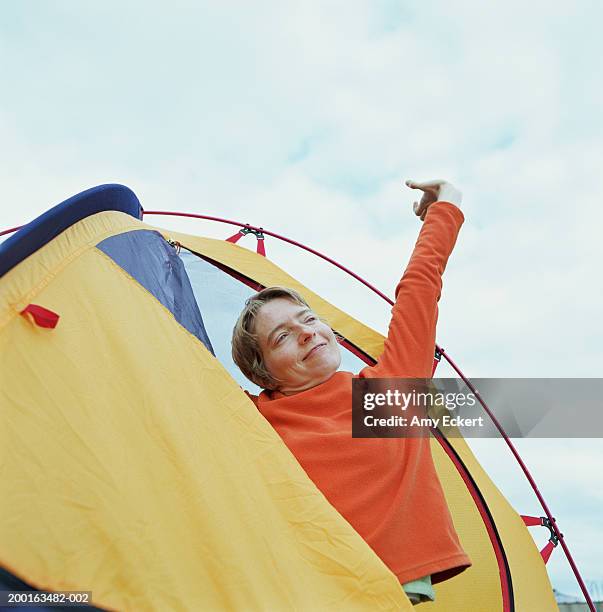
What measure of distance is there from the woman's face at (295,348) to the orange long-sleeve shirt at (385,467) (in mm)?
34

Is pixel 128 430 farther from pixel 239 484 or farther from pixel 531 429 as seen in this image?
pixel 531 429

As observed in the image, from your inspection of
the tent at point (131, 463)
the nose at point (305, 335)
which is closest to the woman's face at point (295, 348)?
the nose at point (305, 335)

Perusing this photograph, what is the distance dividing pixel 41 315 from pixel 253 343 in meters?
0.67

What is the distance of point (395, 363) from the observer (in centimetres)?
171

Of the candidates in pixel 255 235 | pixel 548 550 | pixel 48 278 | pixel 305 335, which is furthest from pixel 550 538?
pixel 48 278

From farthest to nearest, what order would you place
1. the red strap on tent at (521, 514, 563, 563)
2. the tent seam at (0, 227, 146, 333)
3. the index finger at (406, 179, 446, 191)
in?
the red strap on tent at (521, 514, 563, 563) < the index finger at (406, 179, 446, 191) < the tent seam at (0, 227, 146, 333)

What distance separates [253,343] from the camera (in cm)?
175

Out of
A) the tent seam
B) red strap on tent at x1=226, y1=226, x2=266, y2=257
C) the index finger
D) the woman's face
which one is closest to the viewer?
the tent seam

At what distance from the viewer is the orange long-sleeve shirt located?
141 cm

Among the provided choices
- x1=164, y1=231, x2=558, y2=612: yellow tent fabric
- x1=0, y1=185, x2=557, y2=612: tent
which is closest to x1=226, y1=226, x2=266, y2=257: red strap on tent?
x1=164, y1=231, x2=558, y2=612: yellow tent fabric

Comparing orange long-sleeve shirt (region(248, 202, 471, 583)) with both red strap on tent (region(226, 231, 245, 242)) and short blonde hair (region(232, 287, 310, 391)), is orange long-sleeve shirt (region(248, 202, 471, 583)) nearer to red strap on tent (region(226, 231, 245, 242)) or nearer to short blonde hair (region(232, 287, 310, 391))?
short blonde hair (region(232, 287, 310, 391))

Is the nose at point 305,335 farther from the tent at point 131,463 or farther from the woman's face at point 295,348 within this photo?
the tent at point 131,463

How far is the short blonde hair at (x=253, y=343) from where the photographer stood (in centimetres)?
172

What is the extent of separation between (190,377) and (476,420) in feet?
4.38
